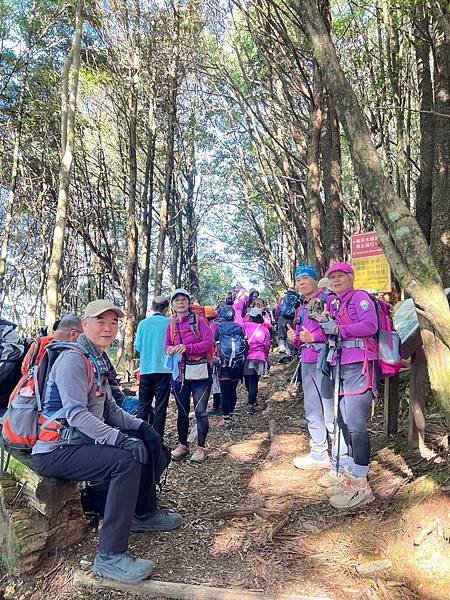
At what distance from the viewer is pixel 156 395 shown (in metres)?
5.71

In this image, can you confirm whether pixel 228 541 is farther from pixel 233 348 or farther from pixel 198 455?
pixel 233 348

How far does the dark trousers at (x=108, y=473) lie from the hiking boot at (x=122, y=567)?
0.04 m

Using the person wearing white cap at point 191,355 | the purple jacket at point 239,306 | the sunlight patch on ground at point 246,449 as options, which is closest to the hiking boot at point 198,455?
the person wearing white cap at point 191,355

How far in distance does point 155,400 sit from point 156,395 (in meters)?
0.07

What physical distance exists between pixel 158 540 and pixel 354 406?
1.72m

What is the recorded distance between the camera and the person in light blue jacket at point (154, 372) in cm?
559

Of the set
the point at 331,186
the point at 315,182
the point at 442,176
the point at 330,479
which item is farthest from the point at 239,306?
the point at 330,479

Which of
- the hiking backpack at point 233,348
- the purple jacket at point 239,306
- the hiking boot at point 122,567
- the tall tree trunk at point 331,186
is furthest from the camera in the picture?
the purple jacket at point 239,306

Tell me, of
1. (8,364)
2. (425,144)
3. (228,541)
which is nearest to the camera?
(228,541)

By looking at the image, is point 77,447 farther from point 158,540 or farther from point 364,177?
point 364,177

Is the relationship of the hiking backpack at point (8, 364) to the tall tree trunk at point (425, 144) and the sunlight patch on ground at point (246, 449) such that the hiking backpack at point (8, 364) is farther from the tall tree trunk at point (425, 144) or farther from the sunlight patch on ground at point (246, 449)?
the tall tree trunk at point (425, 144)

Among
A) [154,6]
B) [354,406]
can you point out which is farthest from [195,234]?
[354,406]

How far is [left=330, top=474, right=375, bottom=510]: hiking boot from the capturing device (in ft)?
12.2

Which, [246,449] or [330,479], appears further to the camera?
[246,449]
